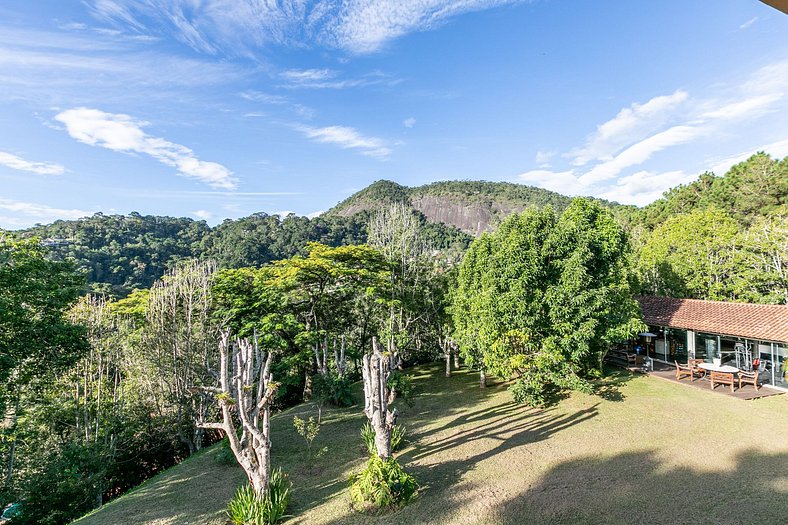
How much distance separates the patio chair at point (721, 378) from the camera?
43.2 ft

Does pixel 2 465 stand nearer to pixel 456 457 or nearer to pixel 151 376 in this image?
pixel 151 376

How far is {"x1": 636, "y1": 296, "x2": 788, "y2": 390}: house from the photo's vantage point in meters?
13.9

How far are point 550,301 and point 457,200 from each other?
82.7 m

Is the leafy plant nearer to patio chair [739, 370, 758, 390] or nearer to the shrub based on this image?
the shrub

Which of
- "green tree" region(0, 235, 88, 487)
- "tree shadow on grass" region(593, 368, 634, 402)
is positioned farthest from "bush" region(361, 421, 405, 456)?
"green tree" region(0, 235, 88, 487)

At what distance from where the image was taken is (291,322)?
50.0ft

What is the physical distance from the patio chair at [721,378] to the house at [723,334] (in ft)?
3.81

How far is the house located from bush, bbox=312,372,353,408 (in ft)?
47.4

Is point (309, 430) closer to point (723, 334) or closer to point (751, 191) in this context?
point (723, 334)

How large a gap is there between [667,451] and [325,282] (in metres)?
12.9

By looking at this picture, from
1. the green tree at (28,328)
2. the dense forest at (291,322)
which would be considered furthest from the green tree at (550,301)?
the green tree at (28,328)

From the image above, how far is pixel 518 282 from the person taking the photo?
42.0 ft

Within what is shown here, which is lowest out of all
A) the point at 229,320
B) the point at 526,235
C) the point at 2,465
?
the point at 2,465

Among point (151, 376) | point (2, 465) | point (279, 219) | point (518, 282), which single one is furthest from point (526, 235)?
point (279, 219)
